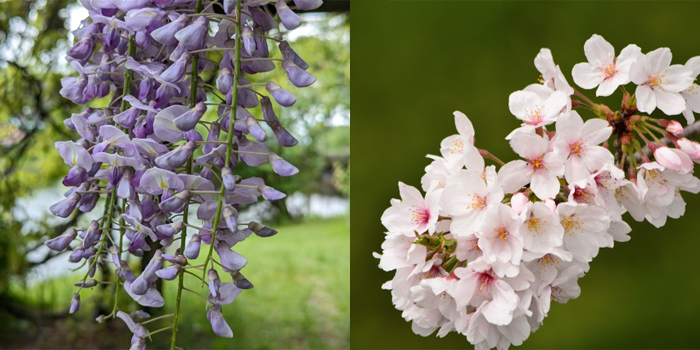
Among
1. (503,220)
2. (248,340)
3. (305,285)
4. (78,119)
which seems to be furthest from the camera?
(305,285)

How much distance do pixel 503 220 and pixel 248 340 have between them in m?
2.64

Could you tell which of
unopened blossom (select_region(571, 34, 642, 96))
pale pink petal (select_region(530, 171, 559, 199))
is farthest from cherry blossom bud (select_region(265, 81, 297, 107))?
unopened blossom (select_region(571, 34, 642, 96))

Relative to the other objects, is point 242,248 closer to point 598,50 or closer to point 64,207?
point 64,207

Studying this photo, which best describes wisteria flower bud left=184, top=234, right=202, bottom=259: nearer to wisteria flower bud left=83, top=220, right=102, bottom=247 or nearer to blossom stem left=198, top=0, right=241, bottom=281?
blossom stem left=198, top=0, right=241, bottom=281

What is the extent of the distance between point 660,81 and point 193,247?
2.21 ft

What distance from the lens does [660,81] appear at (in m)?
0.79

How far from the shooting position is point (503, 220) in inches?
25.8

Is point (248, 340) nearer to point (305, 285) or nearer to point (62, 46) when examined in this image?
point (305, 285)

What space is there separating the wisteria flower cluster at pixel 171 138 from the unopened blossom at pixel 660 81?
459mm

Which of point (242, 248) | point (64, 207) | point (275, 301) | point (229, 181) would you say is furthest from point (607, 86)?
point (242, 248)

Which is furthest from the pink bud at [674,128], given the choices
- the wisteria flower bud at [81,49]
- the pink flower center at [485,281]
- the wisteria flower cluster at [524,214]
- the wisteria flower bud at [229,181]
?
the wisteria flower bud at [81,49]

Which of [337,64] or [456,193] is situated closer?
[456,193]

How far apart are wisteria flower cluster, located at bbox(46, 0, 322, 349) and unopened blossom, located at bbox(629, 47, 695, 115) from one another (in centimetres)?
46

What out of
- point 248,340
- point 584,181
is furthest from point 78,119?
point 248,340
